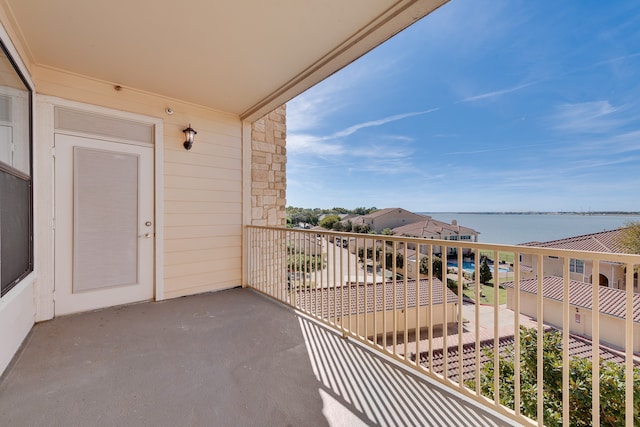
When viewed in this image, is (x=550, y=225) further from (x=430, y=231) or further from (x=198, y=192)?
(x=198, y=192)

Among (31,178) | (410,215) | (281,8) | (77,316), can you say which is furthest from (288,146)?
(410,215)

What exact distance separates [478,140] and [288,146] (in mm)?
21853

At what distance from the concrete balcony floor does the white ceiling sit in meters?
2.47

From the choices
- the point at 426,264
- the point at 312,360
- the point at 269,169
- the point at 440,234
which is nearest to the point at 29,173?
the point at 269,169

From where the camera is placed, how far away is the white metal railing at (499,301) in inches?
50.4

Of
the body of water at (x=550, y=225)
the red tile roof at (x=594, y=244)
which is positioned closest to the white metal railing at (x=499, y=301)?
the red tile roof at (x=594, y=244)

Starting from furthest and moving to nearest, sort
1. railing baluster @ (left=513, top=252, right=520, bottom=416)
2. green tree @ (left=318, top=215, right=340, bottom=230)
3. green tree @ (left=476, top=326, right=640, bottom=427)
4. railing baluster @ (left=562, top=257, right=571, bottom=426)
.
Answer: green tree @ (left=318, top=215, right=340, bottom=230) → green tree @ (left=476, top=326, right=640, bottom=427) → railing baluster @ (left=513, top=252, right=520, bottom=416) → railing baluster @ (left=562, top=257, right=571, bottom=426)

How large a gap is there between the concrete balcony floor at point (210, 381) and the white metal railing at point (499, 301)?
24cm

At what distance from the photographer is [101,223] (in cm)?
300

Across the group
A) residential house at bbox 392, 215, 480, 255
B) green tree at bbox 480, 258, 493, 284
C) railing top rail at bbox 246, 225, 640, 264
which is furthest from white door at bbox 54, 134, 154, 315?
green tree at bbox 480, 258, 493, 284

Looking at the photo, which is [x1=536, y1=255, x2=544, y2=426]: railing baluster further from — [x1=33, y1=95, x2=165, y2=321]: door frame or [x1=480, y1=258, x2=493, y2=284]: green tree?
[x1=33, y1=95, x2=165, y2=321]: door frame

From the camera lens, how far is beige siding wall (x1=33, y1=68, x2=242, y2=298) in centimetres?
342

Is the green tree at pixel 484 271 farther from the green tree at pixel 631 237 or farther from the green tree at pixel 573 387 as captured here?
the green tree at pixel 631 237

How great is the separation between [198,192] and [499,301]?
3.48m
